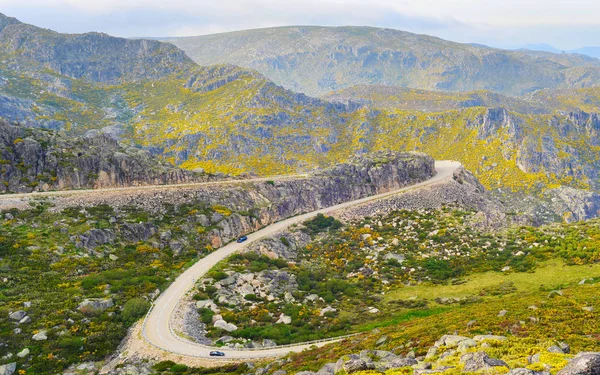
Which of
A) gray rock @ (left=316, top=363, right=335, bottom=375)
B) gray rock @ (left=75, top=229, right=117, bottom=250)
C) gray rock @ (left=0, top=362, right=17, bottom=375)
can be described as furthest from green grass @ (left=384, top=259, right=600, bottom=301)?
gray rock @ (left=75, top=229, right=117, bottom=250)

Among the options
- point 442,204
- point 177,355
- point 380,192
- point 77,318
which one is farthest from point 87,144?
point 442,204

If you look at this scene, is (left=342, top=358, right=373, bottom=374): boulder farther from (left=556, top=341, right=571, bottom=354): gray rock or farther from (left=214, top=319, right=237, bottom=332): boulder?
(left=214, top=319, right=237, bottom=332): boulder

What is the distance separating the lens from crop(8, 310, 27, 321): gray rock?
49966mm

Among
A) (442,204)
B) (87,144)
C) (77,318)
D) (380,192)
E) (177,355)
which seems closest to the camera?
(177,355)

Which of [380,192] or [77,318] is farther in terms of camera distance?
[380,192]

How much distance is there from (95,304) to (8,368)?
45.8ft

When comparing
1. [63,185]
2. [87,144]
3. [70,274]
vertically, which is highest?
[87,144]

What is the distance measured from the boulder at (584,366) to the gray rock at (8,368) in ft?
166

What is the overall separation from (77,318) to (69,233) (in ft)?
84.7

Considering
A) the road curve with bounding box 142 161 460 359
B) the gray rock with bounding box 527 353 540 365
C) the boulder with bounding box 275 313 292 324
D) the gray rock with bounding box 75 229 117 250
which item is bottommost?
the boulder with bounding box 275 313 292 324

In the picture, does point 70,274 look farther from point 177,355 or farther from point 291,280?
point 291,280

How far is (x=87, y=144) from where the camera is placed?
108875mm

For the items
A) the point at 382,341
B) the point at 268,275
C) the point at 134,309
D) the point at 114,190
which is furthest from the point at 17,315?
the point at 114,190

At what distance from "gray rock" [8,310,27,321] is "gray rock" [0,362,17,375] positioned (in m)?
8.47
